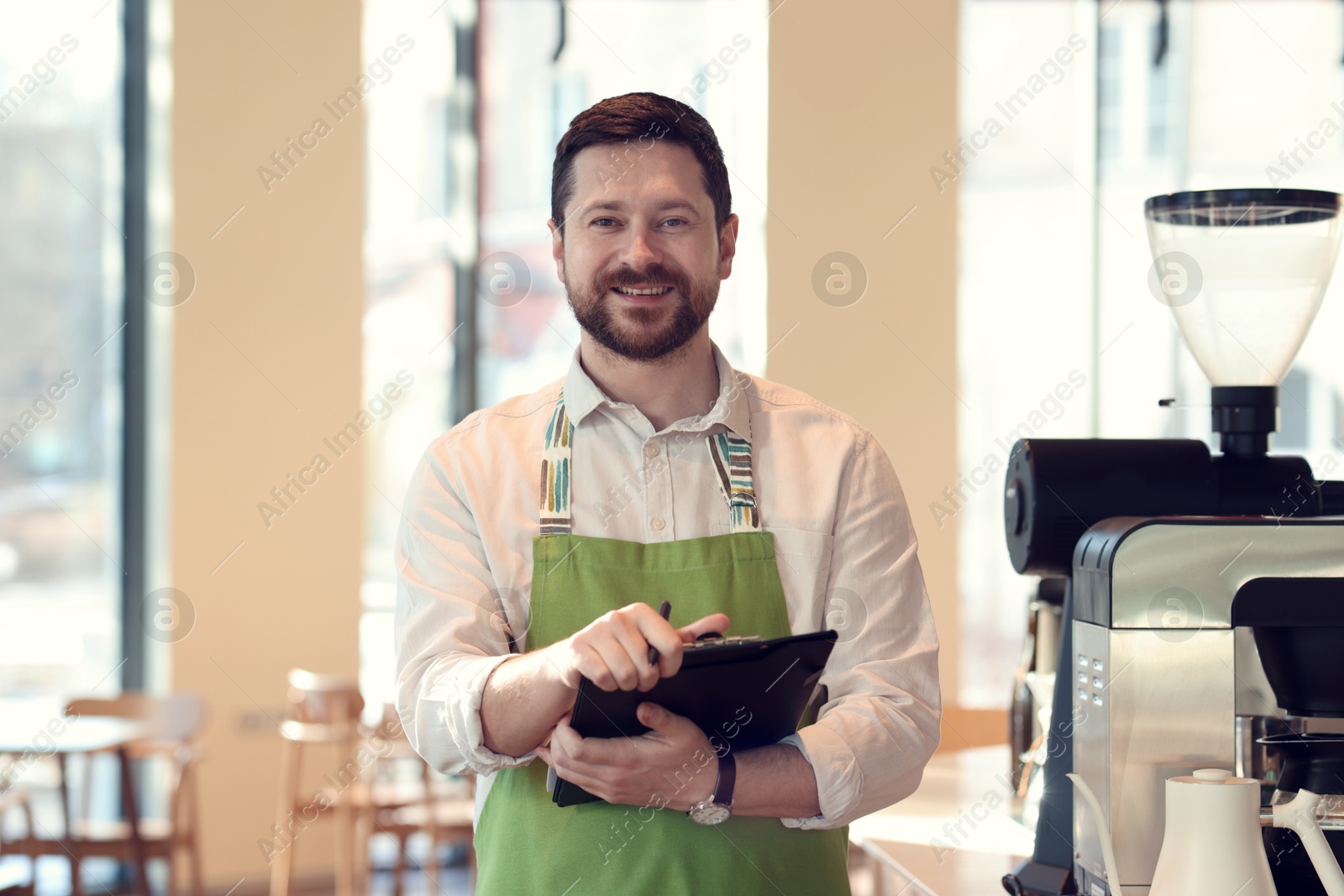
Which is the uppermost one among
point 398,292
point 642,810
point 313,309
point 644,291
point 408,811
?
point 398,292

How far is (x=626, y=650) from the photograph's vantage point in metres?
1.23

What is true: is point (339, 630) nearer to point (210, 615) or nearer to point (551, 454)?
point (210, 615)

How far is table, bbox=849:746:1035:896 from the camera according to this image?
1.77 metres

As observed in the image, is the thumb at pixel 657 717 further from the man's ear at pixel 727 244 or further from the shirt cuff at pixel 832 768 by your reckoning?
the man's ear at pixel 727 244

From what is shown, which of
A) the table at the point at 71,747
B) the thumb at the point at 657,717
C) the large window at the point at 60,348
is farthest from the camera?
the large window at the point at 60,348

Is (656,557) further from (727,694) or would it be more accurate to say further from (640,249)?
(640,249)

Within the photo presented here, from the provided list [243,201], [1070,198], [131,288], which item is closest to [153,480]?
[131,288]

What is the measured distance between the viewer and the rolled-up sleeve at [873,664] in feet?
4.59

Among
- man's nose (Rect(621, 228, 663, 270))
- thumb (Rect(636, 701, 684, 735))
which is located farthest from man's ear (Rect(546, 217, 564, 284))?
thumb (Rect(636, 701, 684, 735))

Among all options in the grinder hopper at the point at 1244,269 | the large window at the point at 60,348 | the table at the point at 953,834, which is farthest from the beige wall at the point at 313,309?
the grinder hopper at the point at 1244,269

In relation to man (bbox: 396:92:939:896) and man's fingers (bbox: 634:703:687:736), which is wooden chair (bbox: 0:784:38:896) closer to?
man (bbox: 396:92:939:896)

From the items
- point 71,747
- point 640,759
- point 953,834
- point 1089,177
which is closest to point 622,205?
point 640,759

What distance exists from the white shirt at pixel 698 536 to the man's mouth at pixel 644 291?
0.44 ft

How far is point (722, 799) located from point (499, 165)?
173 inches
